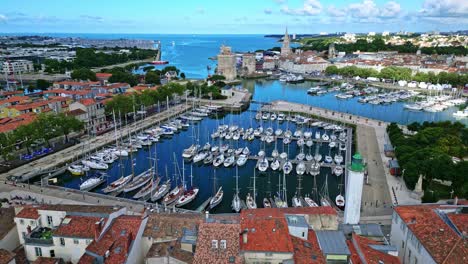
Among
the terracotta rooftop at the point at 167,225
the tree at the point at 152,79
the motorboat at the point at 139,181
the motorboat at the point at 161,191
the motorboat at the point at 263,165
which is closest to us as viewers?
the terracotta rooftop at the point at 167,225

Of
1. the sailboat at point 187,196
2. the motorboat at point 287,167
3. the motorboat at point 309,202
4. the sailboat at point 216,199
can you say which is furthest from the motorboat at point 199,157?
the motorboat at point 309,202

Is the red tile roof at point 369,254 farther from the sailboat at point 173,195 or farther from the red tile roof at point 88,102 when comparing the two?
the red tile roof at point 88,102

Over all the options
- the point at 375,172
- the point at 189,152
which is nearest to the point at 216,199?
the point at 189,152

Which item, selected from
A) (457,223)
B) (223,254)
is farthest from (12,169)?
(457,223)

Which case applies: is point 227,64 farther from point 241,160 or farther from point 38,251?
point 38,251

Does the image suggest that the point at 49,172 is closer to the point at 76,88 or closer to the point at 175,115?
the point at 175,115

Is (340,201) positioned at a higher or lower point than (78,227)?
lower
